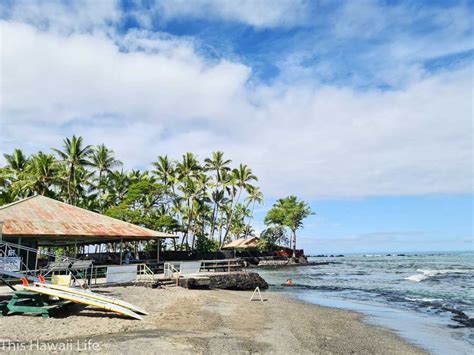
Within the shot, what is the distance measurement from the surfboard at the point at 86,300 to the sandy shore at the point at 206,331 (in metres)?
0.29

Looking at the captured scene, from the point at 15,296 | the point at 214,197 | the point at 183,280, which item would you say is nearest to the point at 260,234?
the point at 214,197

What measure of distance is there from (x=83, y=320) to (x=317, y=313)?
8696 millimetres

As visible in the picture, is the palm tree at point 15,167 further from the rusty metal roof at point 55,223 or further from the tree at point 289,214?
the tree at point 289,214

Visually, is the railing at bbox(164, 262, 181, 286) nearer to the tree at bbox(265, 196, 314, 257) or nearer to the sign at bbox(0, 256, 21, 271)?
the sign at bbox(0, 256, 21, 271)

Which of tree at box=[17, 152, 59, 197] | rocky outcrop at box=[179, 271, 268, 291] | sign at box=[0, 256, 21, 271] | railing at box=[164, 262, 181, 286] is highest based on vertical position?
tree at box=[17, 152, 59, 197]

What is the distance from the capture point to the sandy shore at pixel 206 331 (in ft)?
28.1

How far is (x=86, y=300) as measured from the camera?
36.9 feet

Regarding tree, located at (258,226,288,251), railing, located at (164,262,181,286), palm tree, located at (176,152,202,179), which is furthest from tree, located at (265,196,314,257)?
railing, located at (164,262,181,286)

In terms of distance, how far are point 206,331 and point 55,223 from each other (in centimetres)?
1225

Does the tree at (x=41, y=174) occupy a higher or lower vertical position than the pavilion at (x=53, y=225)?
higher

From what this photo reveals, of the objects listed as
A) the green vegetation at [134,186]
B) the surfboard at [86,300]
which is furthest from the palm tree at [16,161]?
the surfboard at [86,300]

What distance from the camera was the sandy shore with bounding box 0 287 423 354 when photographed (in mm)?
8562

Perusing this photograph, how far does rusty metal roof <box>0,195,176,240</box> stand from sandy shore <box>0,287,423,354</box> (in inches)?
212

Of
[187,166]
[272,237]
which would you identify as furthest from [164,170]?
[272,237]
